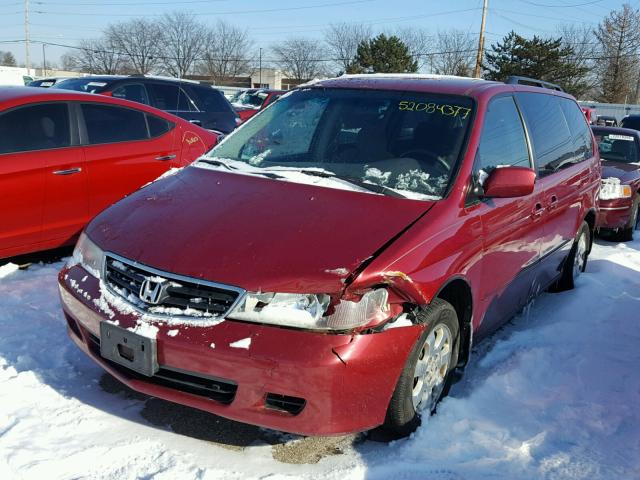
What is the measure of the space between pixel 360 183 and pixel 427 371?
107 centimetres

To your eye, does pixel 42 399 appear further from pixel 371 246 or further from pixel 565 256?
pixel 565 256

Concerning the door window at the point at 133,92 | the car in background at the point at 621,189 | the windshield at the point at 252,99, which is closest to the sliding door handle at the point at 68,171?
the door window at the point at 133,92

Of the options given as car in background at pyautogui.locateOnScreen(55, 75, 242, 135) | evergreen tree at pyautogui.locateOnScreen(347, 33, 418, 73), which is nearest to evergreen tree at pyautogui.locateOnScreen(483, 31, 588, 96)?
evergreen tree at pyautogui.locateOnScreen(347, 33, 418, 73)

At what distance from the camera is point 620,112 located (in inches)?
1615

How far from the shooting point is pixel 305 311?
2508 mm

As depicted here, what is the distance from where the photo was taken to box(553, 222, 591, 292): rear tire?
17.6ft

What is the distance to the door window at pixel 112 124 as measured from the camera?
18.3 ft

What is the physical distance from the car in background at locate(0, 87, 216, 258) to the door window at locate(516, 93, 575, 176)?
95.6 inches

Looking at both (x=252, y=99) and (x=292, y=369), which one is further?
(x=252, y=99)

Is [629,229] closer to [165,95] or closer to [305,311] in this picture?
[305,311]

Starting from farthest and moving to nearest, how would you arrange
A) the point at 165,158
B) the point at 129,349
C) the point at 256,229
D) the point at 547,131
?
1. the point at 165,158
2. the point at 547,131
3. the point at 256,229
4. the point at 129,349

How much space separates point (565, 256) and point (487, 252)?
206 centimetres

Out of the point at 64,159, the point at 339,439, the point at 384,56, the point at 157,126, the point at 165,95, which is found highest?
the point at 384,56

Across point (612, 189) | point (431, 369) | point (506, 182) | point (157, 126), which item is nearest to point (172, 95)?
point (157, 126)
